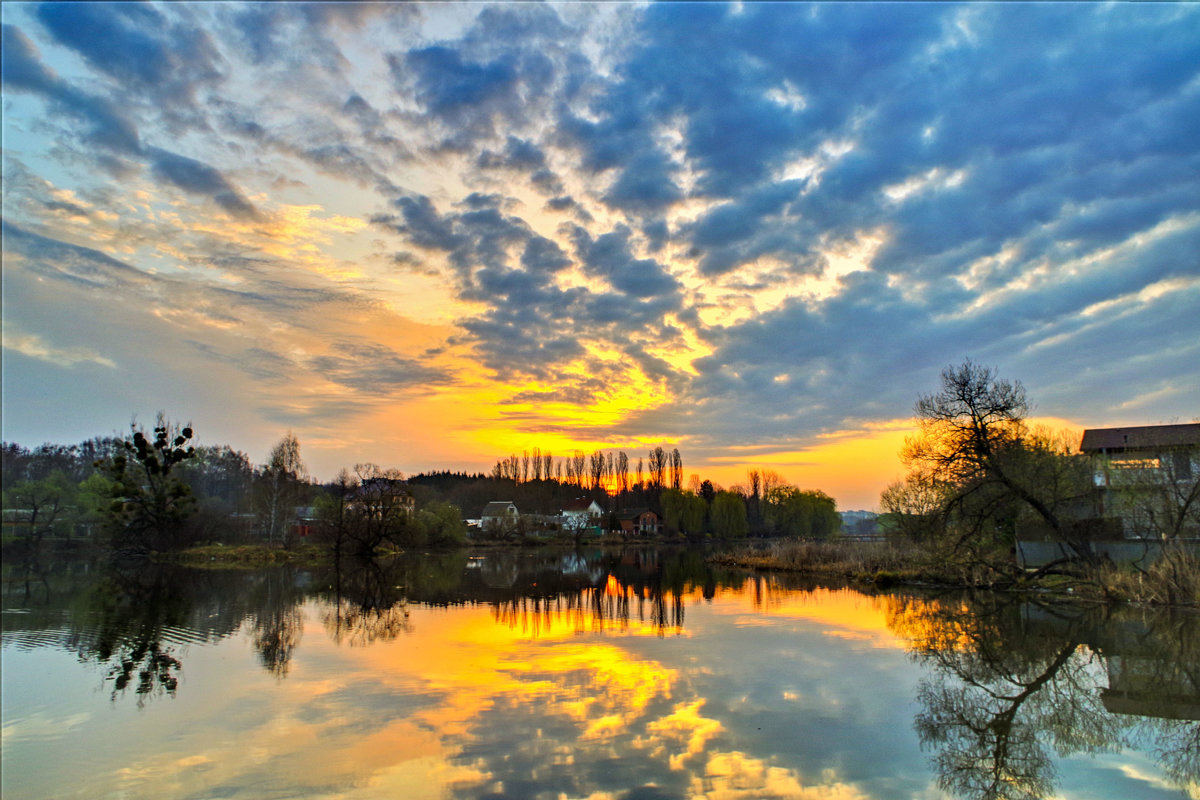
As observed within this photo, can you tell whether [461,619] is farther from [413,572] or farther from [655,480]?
[655,480]

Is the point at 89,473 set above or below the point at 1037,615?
above

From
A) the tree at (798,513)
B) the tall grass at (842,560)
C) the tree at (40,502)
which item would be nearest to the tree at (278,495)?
the tree at (40,502)

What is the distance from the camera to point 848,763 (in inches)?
298

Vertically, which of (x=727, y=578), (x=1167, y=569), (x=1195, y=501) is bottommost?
(x=727, y=578)

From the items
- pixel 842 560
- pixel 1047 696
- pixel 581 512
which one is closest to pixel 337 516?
pixel 842 560

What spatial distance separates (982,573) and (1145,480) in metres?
6.50

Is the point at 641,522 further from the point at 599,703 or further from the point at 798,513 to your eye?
the point at 599,703

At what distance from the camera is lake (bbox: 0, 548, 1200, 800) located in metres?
7.09

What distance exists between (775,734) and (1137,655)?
9.68 meters


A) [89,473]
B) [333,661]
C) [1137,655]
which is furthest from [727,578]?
[89,473]

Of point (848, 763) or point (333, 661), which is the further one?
point (333, 661)

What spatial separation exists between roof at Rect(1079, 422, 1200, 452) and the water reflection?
9.79 metres

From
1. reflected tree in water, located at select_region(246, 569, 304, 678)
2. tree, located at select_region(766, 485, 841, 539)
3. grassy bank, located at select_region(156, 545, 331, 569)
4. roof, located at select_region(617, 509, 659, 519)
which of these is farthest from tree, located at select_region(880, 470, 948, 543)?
roof, located at select_region(617, 509, 659, 519)

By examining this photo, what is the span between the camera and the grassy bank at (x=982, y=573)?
62.6ft
